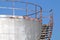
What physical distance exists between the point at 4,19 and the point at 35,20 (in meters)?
2.60

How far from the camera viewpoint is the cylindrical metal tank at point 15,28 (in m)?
13.7

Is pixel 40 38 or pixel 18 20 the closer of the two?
pixel 18 20

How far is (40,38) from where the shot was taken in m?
17.0

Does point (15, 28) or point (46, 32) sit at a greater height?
point (15, 28)

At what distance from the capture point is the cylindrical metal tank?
13742 mm

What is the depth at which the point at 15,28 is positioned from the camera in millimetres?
13953

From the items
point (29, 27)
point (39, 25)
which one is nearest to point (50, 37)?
point (39, 25)

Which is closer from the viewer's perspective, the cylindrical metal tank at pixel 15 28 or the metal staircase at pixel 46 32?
the cylindrical metal tank at pixel 15 28

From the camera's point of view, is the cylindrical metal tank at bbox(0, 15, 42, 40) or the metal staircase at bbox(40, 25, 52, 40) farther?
the metal staircase at bbox(40, 25, 52, 40)

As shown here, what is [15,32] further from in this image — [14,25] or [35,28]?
[35,28]

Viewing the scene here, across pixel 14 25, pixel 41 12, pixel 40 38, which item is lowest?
pixel 40 38

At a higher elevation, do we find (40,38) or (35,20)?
(35,20)

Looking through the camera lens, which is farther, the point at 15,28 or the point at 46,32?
the point at 46,32

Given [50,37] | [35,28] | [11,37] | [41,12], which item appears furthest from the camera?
[50,37]
